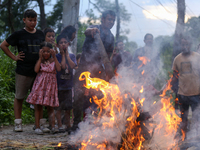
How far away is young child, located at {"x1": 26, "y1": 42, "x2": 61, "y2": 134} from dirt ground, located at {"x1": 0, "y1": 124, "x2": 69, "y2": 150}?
9.4 inches

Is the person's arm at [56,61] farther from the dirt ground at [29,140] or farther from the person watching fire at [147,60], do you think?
the person watching fire at [147,60]

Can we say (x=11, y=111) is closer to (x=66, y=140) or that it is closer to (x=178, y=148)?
(x=66, y=140)

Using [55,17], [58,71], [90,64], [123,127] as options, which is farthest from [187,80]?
[55,17]

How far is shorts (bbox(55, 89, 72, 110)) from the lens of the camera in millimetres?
4922

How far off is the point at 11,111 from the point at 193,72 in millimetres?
4508

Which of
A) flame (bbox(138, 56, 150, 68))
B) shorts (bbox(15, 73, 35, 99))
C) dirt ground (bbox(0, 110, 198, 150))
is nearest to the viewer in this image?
dirt ground (bbox(0, 110, 198, 150))

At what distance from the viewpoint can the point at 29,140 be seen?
Result: 3.95 meters

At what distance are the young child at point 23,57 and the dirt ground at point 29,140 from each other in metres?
0.40

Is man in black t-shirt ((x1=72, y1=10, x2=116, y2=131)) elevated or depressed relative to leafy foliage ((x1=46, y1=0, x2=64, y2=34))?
depressed

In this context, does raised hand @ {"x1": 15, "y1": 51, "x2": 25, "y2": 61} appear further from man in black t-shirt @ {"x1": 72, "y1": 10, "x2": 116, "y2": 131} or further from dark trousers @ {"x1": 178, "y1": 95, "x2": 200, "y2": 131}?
dark trousers @ {"x1": 178, "y1": 95, "x2": 200, "y2": 131}

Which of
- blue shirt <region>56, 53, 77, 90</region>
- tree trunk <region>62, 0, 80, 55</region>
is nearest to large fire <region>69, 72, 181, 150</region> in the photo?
blue shirt <region>56, 53, 77, 90</region>

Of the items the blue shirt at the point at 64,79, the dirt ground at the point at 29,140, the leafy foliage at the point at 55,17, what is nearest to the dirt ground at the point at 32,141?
the dirt ground at the point at 29,140

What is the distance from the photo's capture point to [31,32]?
4.80 meters

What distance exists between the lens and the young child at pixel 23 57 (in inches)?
182
